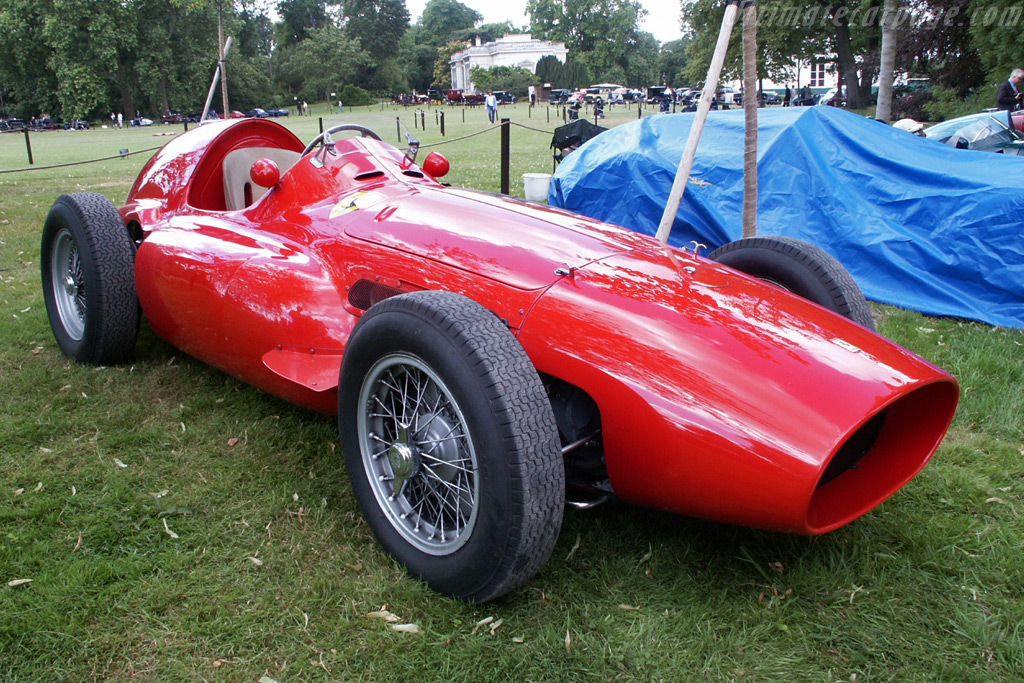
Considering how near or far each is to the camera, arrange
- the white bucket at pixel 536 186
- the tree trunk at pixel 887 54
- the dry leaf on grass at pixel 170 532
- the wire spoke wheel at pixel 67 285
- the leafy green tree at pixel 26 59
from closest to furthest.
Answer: the dry leaf on grass at pixel 170 532 → the wire spoke wheel at pixel 67 285 → the white bucket at pixel 536 186 → the tree trunk at pixel 887 54 → the leafy green tree at pixel 26 59

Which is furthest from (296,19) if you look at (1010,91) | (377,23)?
(1010,91)

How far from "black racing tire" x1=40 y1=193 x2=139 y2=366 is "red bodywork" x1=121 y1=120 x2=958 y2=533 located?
205 mm

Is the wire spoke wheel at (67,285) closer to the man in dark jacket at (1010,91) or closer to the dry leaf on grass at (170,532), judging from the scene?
the dry leaf on grass at (170,532)

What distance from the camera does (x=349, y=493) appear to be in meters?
2.96

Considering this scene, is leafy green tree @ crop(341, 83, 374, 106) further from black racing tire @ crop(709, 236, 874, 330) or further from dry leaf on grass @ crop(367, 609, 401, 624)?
dry leaf on grass @ crop(367, 609, 401, 624)

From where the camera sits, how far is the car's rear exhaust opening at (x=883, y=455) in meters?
2.21

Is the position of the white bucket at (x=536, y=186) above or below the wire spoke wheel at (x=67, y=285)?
above

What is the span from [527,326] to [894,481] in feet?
4.08

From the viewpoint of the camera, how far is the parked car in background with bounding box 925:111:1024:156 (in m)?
8.46

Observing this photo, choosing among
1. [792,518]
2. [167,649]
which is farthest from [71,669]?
[792,518]

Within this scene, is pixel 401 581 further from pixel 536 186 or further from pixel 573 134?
pixel 573 134

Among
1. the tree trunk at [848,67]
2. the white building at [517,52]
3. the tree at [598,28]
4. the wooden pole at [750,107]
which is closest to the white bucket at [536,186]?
the wooden pole at [750,107]

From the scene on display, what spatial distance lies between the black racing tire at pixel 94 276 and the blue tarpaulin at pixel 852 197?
4.29 m

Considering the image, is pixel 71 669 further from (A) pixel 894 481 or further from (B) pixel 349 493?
(A) pixel 894 481
